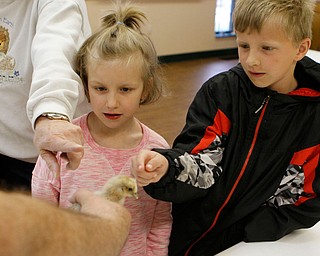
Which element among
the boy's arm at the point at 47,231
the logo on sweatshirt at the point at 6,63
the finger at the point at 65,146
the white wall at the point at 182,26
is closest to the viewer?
the boy's arm at the point at 47,231

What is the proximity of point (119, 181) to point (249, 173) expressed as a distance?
0.41 m

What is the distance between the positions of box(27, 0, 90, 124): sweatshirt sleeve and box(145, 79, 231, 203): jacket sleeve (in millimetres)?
285

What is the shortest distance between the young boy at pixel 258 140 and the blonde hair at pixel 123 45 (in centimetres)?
16

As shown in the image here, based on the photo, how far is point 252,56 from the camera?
1177mm

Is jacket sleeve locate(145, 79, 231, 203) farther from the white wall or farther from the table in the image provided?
the white wall

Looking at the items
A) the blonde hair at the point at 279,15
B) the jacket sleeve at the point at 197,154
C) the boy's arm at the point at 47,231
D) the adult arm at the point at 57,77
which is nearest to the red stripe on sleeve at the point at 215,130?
the jacket sleeve at the point at 197,154

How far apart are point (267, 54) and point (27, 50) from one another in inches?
29.9

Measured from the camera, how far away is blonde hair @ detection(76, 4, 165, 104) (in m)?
1.19

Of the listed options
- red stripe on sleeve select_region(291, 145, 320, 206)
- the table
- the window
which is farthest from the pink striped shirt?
the window

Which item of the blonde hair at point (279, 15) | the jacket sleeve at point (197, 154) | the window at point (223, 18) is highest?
the blonde hair at point (279, 15)

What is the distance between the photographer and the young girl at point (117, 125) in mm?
1180

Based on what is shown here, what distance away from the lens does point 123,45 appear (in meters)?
1.20

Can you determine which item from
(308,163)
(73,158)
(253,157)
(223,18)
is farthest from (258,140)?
(223,18)

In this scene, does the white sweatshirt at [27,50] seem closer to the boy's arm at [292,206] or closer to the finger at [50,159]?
the finger at [50,159]
